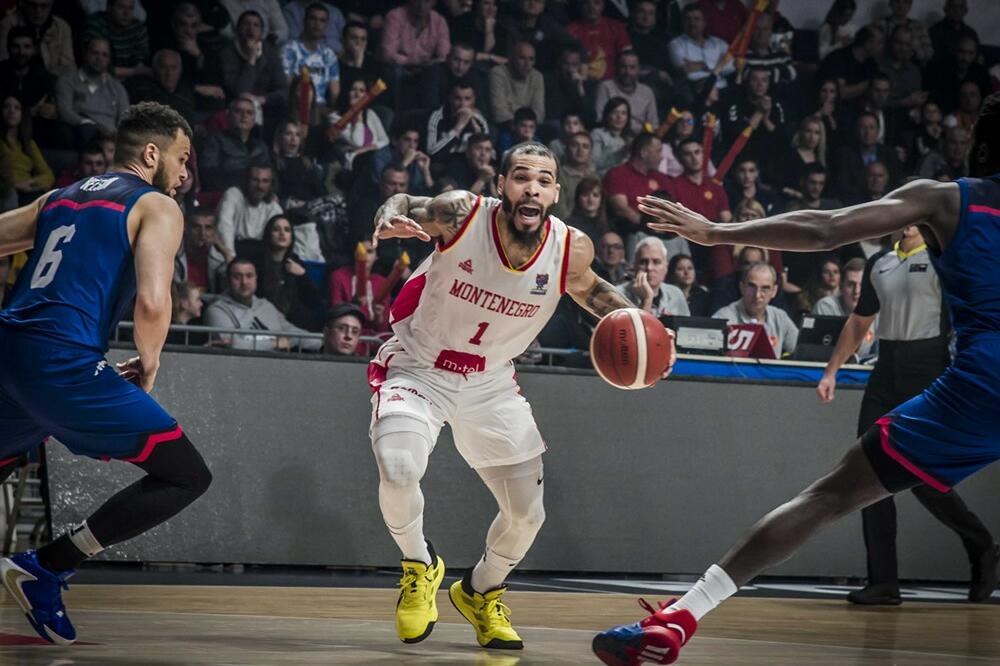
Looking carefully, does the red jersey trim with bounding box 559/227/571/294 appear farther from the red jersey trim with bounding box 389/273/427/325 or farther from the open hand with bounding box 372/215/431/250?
the open hand with bounding box 372/215/431/250

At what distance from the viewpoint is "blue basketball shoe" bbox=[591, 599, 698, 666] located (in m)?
3.52

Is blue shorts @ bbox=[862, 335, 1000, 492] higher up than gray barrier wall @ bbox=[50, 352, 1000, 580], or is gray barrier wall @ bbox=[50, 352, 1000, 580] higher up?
blue shorts @ bbox=[862, 335, 1000, 492]

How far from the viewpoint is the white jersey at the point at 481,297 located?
492 cm

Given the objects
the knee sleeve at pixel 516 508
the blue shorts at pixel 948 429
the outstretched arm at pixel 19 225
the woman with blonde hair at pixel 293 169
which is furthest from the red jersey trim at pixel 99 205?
the woman with blonde hair at pixel 293 169

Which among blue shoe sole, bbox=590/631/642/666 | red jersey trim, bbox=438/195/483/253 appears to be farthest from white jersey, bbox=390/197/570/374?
blue shoe sole, bbox=590/631/642/666

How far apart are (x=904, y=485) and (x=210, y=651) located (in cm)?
225

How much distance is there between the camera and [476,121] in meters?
11.4

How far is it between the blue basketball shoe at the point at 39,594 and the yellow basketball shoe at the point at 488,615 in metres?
1.48

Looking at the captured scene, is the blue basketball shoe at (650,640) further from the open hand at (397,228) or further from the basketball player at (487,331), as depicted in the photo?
the open hand at (397,228)

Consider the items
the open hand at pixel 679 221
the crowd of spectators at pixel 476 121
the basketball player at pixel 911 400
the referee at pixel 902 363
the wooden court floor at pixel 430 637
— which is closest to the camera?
the basketball player at pixel 911 400

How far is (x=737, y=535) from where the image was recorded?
838cm

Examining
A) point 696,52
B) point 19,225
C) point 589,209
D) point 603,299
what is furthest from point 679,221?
point 696,52

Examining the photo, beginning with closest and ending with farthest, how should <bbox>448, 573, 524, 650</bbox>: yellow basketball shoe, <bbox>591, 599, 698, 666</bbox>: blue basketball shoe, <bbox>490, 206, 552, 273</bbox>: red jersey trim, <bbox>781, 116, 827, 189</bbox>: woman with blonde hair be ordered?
<bbox>591, 599, 698, 666</bbox>: blue basketball shoe < <bbox>448, 573, 524, 650</bbox>: yellow basketball shoe < <bbox>490, 206, 552, 273</bbox>: red jersey trim < <bbox>781, 116, 827, 189</bbox>: woman with blonde hair

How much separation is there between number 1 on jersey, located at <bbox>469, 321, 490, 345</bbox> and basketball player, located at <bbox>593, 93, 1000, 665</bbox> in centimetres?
130
